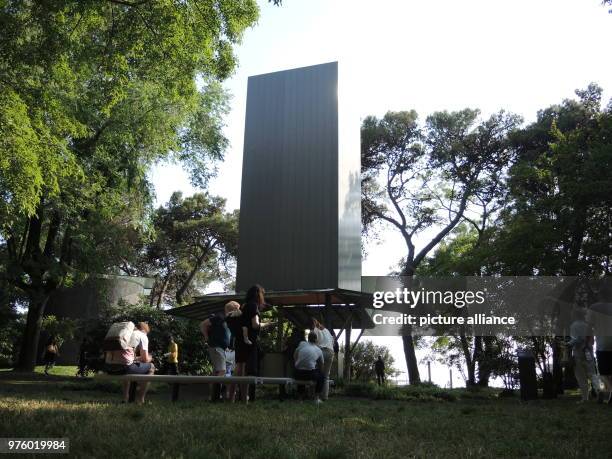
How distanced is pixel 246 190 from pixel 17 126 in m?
9.81

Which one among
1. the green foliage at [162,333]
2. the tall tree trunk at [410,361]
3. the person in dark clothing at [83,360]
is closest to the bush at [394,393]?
the green foliage at [162,333]

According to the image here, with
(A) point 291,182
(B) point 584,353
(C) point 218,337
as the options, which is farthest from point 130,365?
(A) point 291,182

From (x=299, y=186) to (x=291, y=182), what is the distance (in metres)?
0.33

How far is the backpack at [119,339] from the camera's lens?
7.52 metres

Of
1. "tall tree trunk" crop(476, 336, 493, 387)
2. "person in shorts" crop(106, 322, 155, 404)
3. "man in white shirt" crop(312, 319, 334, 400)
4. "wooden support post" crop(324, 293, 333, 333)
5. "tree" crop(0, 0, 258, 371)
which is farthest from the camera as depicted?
"tall tree trunk" crop(476, 336, 493, 387)

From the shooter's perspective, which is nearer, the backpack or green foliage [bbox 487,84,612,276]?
the backpack

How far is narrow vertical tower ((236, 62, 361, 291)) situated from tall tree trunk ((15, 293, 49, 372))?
7846 mm

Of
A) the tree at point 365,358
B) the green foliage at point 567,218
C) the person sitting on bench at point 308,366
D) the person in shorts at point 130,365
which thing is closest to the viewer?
the person in shorts at point 130,365

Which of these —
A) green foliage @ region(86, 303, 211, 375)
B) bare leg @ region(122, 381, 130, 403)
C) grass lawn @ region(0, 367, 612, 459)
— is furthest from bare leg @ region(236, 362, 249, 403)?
green foliage @ region(86, 303, 211, 375)

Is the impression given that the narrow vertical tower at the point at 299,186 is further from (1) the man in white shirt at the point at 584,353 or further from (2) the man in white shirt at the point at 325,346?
(1) the man in white shirt at the point at 584,353

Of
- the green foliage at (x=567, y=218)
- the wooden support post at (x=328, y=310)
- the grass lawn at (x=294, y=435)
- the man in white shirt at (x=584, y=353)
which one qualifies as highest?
the green foliage at (x=567, y=218)

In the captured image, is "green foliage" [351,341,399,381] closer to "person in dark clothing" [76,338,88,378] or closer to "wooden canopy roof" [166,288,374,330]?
"wooden canopy roof" [166,288,374,330]

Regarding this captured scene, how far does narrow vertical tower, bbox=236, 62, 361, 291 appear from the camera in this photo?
1705 cm

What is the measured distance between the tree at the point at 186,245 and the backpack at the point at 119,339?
26.2 meters
